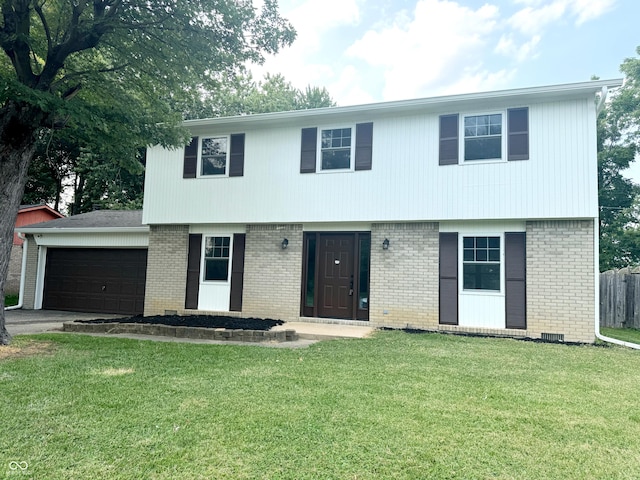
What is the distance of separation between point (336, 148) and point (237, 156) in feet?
8.79

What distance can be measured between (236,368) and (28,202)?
28326mm

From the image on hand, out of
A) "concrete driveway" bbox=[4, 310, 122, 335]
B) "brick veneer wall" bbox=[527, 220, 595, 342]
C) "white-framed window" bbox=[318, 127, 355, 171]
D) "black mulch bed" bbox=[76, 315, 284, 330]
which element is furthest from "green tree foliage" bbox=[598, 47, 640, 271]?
"concrete driveway" bbox=[4, 310, 122, 335]

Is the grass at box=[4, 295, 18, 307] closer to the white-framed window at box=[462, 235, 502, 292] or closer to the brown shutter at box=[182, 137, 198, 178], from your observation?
the brown shutter at box=[182, 137, 198, 178]

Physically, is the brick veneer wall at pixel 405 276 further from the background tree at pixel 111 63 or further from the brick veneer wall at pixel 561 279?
the background tree at pixel 111 63

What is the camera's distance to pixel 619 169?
16.3 m

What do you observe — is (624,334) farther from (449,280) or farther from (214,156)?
(214,156)

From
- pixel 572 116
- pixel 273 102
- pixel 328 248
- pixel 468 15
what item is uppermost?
pixel 273 102

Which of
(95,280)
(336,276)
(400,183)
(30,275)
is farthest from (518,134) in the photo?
(30,275)

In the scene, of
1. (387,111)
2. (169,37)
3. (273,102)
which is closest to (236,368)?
(169,37)

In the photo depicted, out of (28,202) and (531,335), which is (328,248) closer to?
(531,335)

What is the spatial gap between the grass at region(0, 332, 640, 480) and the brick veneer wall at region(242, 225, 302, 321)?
394cm

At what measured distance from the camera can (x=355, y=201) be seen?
9.97 meters

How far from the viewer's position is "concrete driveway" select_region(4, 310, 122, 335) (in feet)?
30.1

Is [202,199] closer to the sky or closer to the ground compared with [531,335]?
closer to the sky
